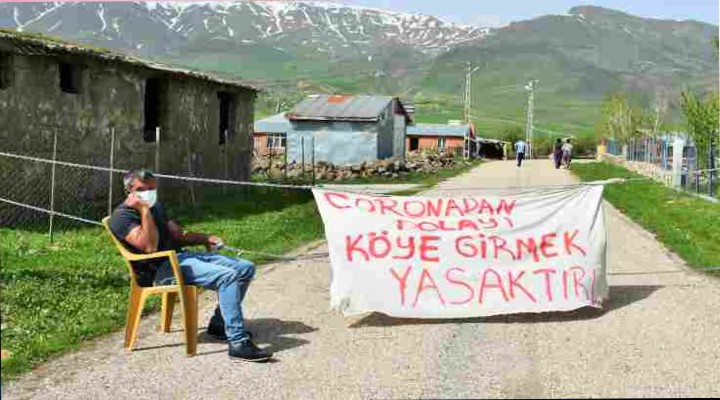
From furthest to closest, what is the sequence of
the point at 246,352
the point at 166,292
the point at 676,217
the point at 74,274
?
the point at 676,217 → the point at 74,274 → the point at 166,292 → the point at 246,352

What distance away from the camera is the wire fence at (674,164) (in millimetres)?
23531

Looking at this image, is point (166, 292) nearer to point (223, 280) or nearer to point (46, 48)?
point (223, 280)

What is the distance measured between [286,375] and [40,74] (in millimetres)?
11816

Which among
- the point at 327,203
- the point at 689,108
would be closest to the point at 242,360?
the point at 327,203

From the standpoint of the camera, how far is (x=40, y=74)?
644 inches

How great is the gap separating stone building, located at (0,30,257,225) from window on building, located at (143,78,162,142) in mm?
24

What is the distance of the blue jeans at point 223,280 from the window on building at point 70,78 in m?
11.6

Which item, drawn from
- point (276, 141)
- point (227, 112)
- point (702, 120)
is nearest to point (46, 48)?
point (227, 112)

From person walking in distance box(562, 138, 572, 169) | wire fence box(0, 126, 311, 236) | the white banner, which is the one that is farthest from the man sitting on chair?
person walking in distance box(562, 138, 572, 169)

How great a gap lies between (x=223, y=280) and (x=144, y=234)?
71 cm

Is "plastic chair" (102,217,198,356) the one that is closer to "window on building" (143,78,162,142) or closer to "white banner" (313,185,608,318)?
"white banner" (313,185,608,318)

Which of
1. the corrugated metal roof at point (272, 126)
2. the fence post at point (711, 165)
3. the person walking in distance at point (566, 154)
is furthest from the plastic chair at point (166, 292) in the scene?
the corrugated metal roof at point (272, 126)

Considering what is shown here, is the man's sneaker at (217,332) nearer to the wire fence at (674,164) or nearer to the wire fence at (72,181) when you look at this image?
the wire fence at (72,181)

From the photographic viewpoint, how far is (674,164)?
27594mm
